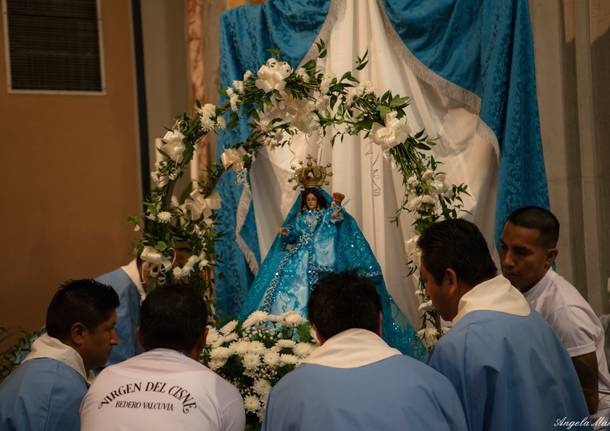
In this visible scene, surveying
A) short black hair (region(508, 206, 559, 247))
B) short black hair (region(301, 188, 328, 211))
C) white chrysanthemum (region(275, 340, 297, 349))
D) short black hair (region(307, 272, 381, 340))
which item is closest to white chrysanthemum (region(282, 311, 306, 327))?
white chrysanthemum (region(275, 340, 297, 349))

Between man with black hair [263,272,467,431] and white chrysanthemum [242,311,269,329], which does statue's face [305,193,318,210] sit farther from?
man with black hair [263,272,467,431]

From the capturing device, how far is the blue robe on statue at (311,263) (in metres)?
5.26

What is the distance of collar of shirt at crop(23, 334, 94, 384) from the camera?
309 centimetres

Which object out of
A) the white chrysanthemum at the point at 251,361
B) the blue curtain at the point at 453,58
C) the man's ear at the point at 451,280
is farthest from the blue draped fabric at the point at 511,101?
the man's ear at the point at 451,280

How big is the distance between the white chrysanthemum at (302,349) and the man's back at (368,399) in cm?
108

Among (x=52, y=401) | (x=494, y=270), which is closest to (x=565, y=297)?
(x=494, y=270)

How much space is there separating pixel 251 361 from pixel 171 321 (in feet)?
2.68

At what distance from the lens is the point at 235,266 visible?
6.05m

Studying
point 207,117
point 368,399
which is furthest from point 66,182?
point 368,399

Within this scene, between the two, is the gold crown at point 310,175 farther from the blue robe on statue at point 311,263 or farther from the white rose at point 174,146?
the white rose at point 174,146

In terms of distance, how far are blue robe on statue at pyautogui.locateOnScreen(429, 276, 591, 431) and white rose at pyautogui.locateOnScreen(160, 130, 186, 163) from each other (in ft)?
7.16

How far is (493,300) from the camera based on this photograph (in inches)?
110

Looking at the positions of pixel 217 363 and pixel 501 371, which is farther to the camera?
pixel 217 363

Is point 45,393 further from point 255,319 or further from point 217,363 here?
point 255,319
